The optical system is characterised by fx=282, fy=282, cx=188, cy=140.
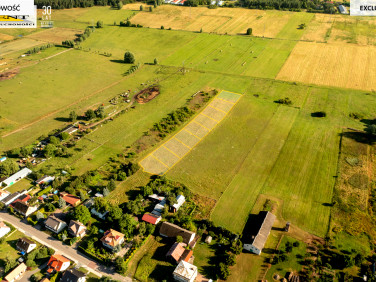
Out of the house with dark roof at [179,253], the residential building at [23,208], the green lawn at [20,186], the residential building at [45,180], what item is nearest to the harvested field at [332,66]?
the house with dark roof at [179,253]

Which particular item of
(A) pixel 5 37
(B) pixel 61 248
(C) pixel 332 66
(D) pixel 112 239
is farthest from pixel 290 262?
(A) pixel 5 37

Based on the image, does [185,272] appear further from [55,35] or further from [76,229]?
[55,35]

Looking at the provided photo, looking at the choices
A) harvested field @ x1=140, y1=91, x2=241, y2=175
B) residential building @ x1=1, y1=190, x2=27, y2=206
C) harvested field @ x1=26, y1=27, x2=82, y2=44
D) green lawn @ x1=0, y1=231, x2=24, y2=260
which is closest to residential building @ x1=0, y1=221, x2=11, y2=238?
green lawn @ x1=0, y1=231, x2=24, y2=260

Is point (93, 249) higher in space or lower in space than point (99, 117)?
lower

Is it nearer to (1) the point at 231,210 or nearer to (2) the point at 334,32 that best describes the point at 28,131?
(1) the point at 231,210

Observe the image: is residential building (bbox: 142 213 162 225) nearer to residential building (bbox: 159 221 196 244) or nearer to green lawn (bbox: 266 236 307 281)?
residential building (bbox: 159 221 196 244)

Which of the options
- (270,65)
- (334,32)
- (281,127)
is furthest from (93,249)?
(334,32)

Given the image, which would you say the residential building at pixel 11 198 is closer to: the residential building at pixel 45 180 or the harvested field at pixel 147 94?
the residential building at pixel 45 180
